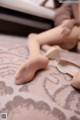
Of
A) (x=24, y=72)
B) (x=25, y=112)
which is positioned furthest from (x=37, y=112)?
(x=24, y=72)

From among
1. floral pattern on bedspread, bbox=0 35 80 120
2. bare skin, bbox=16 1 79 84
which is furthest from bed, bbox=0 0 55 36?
floral pattern on bedspread, bbox=0 35 80 120

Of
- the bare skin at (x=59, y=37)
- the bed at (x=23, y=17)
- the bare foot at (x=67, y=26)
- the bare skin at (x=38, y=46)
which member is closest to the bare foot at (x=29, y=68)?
the bare skin at (x=38, y=46)

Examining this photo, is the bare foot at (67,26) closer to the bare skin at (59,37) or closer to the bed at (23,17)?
the bare skin at (59,37)

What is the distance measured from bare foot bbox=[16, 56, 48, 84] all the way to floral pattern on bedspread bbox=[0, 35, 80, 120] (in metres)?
0.02

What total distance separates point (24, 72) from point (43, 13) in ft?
2.48

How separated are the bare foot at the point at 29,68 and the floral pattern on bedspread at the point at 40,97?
0.02 meters

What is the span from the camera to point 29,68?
0.69 m

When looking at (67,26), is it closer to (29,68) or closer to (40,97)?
(29,68)

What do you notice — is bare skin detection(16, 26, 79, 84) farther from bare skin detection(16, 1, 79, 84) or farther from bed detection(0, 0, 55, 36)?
bed detection(0, 0, 55, 36)

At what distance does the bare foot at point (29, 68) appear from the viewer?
0.65 metres

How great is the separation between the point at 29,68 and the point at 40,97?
13 centimetres

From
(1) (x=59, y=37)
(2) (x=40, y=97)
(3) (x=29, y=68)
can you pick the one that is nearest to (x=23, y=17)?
(1) (x=59, y=37)

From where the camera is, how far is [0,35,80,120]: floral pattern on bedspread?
0.55 meters

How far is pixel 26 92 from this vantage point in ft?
1.98
